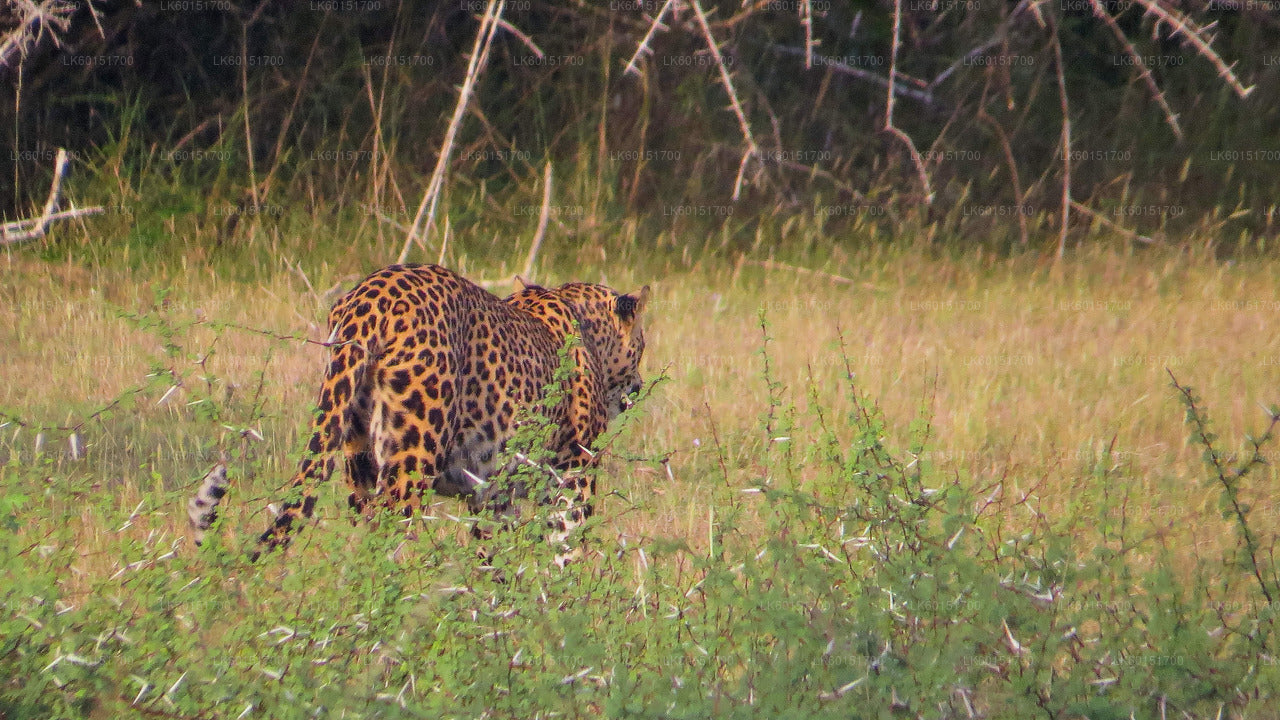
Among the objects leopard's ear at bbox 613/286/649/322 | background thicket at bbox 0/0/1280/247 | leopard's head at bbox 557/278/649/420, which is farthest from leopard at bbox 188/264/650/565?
background thicket at bbox 0/0/1280/247

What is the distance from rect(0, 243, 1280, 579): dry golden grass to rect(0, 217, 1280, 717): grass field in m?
0.03

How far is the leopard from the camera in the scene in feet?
13.2

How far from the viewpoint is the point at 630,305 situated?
5727 mm

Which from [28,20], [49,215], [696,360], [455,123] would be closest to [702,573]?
[696,360]

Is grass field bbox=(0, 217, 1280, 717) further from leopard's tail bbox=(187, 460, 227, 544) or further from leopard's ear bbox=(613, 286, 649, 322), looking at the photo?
leopard's ear bbox=(613, 286, 649, 322)

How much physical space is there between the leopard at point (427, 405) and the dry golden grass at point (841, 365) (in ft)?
0.65

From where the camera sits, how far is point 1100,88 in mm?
11875

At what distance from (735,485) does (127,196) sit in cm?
559

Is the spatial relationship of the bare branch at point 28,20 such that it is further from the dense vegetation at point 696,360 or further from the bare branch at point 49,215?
the bare branch at point 49,215

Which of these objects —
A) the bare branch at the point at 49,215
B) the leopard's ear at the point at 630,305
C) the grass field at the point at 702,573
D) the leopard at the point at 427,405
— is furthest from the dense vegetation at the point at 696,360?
the leopard's ear at the point at 630,305

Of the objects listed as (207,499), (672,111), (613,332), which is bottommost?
(207,499)

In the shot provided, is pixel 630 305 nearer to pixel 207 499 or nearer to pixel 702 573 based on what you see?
pixel 702 573

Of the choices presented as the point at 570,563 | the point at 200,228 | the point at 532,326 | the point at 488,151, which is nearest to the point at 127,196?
the point at 200,228

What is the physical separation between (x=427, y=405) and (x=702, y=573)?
0.90m
